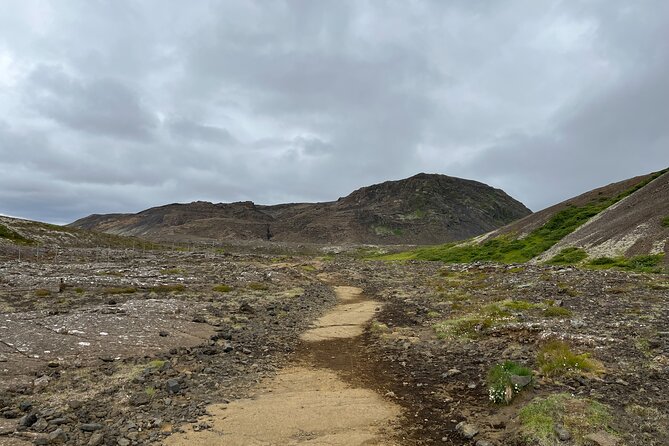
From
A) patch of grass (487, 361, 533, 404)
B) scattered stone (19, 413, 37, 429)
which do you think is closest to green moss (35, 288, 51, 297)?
scattered stone (19, 413, 37, 429)

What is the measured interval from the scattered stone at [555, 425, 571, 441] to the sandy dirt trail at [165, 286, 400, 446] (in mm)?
3464

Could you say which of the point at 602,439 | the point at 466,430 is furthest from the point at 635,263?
the point at 466,430

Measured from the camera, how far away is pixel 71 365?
1320cm

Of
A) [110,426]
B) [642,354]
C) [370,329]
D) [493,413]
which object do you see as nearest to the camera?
[110,426]

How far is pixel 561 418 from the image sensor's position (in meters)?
8.94

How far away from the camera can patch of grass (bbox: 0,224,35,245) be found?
98.5 meters

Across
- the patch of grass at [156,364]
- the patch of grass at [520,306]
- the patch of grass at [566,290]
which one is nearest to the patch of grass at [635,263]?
the patch of grass at [566,290]

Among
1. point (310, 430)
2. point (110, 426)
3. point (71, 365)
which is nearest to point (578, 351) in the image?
point (310, 430)

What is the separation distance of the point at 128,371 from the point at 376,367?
8535mm

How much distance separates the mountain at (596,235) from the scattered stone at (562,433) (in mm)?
41850

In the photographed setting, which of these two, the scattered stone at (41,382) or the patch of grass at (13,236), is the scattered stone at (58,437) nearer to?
the scattered stone at (41,382)

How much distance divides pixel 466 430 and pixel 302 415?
13.6 ft

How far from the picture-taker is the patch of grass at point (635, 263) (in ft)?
135

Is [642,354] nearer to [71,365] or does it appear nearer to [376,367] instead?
[376,367]
